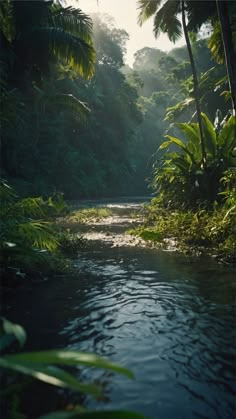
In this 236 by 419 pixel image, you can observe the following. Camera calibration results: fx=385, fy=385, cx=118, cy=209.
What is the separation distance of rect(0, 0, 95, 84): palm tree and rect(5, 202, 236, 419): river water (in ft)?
26.0

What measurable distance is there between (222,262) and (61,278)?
9.59ft

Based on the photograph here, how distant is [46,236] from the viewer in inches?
229

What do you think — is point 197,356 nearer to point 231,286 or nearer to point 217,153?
point 231,286

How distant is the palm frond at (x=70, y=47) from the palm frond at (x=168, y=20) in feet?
7.70

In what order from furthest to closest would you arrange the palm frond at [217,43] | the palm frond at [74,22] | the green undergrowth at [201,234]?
1. the palm frond at [74,22]
2. the palm frond at [217,43]
3. the green undergrowth at [201,234]

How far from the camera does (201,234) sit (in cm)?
835

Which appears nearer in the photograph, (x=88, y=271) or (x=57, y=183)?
(x=88, y=271)

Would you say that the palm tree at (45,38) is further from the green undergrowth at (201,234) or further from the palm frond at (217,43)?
the green undergrowth at (201,234)

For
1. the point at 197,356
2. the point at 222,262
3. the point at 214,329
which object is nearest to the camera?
the point at 197,356

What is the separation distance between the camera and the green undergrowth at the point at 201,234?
7.38 metres

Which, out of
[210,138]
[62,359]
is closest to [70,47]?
[210,138]

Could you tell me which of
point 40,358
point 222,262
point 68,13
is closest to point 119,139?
point 68,13

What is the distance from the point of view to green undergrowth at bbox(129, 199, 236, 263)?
7.38m

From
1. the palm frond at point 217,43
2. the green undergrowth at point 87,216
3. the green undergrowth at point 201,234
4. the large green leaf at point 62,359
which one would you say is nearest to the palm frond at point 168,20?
the palm frond at point 217,43
